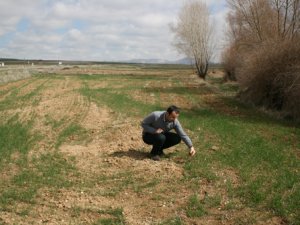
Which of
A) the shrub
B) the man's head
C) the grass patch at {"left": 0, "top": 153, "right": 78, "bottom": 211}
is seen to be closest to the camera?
the grass patch at {"left": 0, "top": 153, "right": 78, "bottom": 211}

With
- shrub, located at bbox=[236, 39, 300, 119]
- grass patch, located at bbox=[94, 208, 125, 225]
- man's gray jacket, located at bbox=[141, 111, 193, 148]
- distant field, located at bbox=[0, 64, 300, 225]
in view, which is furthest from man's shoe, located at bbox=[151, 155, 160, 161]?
shrub, located at bbox=[236, 39, 300, 119]

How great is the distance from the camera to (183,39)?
6003 cm

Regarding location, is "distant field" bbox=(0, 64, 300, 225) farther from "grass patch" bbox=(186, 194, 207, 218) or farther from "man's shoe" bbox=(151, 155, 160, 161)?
"man's shoe" bbox=(151, 155, 160, 161)

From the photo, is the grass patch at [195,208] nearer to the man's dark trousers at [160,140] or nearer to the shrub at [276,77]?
the man's dark trousers at [160,140]

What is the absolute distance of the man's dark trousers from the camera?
1051cm

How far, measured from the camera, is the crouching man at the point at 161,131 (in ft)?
33.7

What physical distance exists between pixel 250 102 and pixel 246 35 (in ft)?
36.6

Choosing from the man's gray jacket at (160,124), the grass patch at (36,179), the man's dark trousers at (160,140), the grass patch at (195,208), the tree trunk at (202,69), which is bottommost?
the grass patch at (36,179)

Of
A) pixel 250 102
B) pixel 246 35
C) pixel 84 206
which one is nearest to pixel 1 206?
pixel 84 206

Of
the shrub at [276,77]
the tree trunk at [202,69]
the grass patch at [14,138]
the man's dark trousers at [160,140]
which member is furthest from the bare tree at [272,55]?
the tree trunk at [202,69]

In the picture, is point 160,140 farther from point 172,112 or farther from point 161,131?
point 172,112

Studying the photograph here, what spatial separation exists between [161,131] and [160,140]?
26 cm

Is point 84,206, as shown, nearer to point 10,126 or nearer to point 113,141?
point 113,141

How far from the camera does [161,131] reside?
10.4 m
